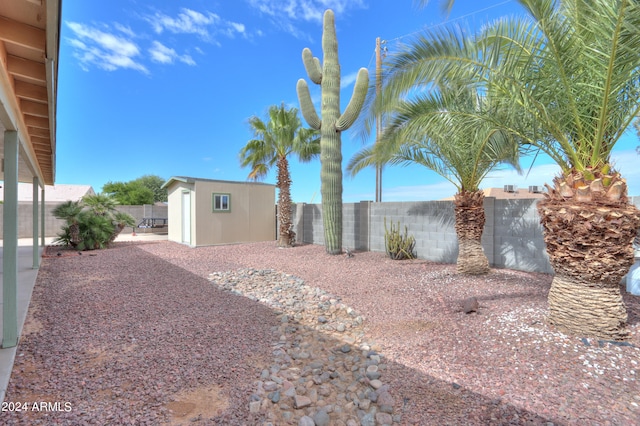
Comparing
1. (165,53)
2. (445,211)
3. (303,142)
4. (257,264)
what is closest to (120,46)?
(165,53)

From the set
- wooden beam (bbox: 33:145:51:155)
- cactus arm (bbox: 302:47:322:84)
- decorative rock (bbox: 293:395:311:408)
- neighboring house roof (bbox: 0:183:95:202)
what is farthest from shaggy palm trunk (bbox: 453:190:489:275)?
neighboring house roof (bbox: 0:183:95:202)

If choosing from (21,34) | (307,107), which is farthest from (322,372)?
(307,107)

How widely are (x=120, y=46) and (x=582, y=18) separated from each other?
476 inches

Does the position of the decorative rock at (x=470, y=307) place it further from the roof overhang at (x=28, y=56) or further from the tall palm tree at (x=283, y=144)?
the tall palm tree at (x=283, y=144)

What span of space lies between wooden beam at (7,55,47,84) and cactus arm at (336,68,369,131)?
7.67 metres

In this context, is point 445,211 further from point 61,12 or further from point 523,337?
point 61,12

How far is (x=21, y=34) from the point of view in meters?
2.53

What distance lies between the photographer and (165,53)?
39.1 ft

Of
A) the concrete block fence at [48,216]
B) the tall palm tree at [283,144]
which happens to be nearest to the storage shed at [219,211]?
the tall palm tree at [283,144]

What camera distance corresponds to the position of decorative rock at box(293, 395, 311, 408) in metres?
2.50

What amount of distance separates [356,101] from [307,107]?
5.71 ft

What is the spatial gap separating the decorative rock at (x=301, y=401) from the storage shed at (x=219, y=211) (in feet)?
35.1

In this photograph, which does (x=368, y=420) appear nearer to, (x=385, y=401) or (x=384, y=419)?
(x=384, y=419)

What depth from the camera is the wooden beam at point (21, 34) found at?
2.45m
